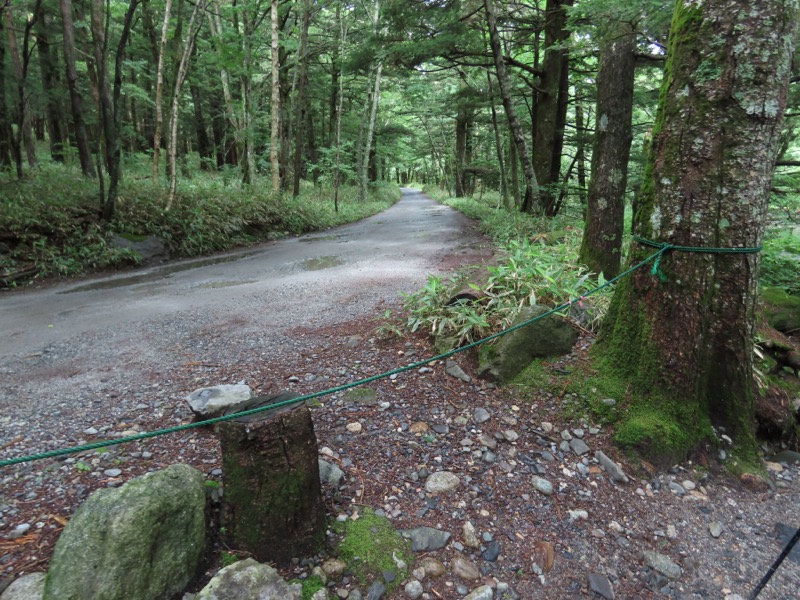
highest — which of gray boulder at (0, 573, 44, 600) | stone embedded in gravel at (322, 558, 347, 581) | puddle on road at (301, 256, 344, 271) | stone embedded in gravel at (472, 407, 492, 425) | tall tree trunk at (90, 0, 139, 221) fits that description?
tall tree trunk at (90, 0, 139, 221)

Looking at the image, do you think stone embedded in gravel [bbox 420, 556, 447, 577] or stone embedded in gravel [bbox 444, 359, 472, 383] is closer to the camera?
stone embedded in gravel [bbox 420, 556, 447, 577]

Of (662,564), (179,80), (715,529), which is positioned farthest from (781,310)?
(179,80)

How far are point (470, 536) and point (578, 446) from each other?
3.13 feet

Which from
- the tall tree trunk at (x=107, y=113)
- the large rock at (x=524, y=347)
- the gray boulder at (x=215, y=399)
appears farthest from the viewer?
the tall tree trunk at (x=107, y=113)

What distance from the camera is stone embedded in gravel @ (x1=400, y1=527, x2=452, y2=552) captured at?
1.99 meters

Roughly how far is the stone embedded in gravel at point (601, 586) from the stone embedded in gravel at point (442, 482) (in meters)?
0.74

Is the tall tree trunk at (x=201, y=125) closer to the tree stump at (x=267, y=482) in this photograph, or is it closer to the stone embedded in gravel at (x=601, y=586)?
the tree stump at (x=267, y=482)

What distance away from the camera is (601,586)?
1.86 m

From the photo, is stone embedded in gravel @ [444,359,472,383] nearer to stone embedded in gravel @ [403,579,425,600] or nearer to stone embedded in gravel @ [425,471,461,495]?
stone embedded in gravel @ [425,471,461,495]

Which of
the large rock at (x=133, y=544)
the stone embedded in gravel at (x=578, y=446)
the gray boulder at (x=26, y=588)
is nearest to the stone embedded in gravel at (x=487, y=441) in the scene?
the stone embedded in gravel at (x=578, y=446)

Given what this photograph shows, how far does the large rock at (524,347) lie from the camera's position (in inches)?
125

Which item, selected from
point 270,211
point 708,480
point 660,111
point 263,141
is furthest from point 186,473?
point 263,141

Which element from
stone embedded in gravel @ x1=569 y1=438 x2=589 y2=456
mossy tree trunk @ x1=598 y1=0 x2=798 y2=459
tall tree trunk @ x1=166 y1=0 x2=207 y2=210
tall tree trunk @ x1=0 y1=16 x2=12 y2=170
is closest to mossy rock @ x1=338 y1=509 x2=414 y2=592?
stone embedded in gravel @ x1=569 y1=438 x2=589 y2=456

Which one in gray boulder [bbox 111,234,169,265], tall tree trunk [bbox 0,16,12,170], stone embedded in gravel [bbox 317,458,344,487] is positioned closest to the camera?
stone embedded in gravel [bbox 317,458,344,487]
